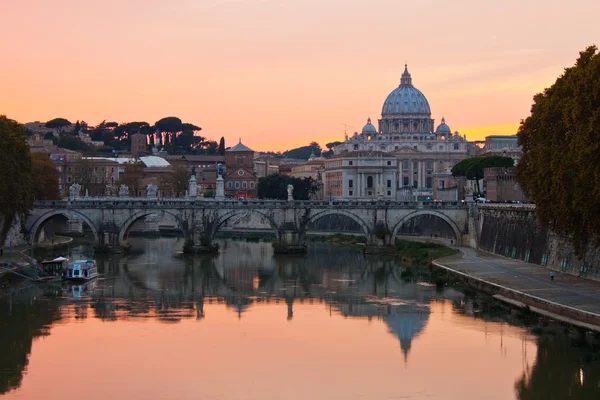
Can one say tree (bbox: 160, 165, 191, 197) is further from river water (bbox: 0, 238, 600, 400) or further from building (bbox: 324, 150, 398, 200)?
river water (bbox: 0, 238, 600, 400)

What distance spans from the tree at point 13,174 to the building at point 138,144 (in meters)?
88.3

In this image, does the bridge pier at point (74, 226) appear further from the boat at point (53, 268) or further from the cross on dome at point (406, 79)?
the cross on dome at point (406, 79)

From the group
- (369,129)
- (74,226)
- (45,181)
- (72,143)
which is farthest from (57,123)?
(45,181)

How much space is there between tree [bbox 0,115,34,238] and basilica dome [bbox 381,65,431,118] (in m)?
115

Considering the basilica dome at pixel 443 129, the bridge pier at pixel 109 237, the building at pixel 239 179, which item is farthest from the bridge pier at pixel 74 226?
the basilica dome at pixel 443 129

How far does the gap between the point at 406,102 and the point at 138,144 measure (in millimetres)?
45299

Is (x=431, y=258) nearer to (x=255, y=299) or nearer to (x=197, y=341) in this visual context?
(x=255, y=299)

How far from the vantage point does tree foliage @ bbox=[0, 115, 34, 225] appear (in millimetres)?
53950

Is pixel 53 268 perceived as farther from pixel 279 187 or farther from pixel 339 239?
pixel 279 187

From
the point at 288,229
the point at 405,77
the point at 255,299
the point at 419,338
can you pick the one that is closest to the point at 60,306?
the point at 255,299

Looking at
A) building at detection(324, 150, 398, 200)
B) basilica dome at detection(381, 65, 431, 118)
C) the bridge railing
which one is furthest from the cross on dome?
the bridge railing

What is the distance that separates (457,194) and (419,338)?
63.1 meters

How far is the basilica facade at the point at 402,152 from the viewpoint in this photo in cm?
12112

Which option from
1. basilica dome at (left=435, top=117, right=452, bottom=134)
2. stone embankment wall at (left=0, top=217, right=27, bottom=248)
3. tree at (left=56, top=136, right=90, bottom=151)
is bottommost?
stone embankment wall at (left=0, top=217, right=27, bottom=248)
